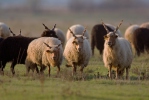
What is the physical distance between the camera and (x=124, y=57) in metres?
19.4

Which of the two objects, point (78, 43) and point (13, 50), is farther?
point (13, 50)

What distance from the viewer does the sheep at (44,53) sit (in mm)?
19156

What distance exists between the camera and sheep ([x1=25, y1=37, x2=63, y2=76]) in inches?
754

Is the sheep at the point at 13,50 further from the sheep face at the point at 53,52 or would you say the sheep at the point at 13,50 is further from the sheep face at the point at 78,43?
the sheep face at the point at 78,43

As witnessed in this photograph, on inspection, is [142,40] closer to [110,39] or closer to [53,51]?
[110,39]

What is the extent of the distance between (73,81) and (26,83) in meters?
1.39

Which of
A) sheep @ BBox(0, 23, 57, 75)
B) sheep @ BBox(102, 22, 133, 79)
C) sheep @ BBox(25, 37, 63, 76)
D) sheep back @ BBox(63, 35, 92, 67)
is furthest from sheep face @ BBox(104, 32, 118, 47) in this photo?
sheep @ BBox(0, 23, 57, 75)

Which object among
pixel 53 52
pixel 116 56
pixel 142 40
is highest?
→ pixel 142 40

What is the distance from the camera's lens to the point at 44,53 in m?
19.5

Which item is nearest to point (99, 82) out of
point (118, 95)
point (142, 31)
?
point (118, 95)

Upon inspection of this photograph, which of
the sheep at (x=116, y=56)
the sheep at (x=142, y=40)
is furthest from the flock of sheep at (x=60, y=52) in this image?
the sheep at (x=142, y=40)

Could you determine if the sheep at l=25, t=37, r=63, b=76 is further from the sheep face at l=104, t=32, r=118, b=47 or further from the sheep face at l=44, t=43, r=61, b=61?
the sheep face at l=104, t=32, r=118, b=47

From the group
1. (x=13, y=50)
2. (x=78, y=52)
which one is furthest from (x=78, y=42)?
(x=13, y=50)

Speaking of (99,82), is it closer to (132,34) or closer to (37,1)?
(132,34)
